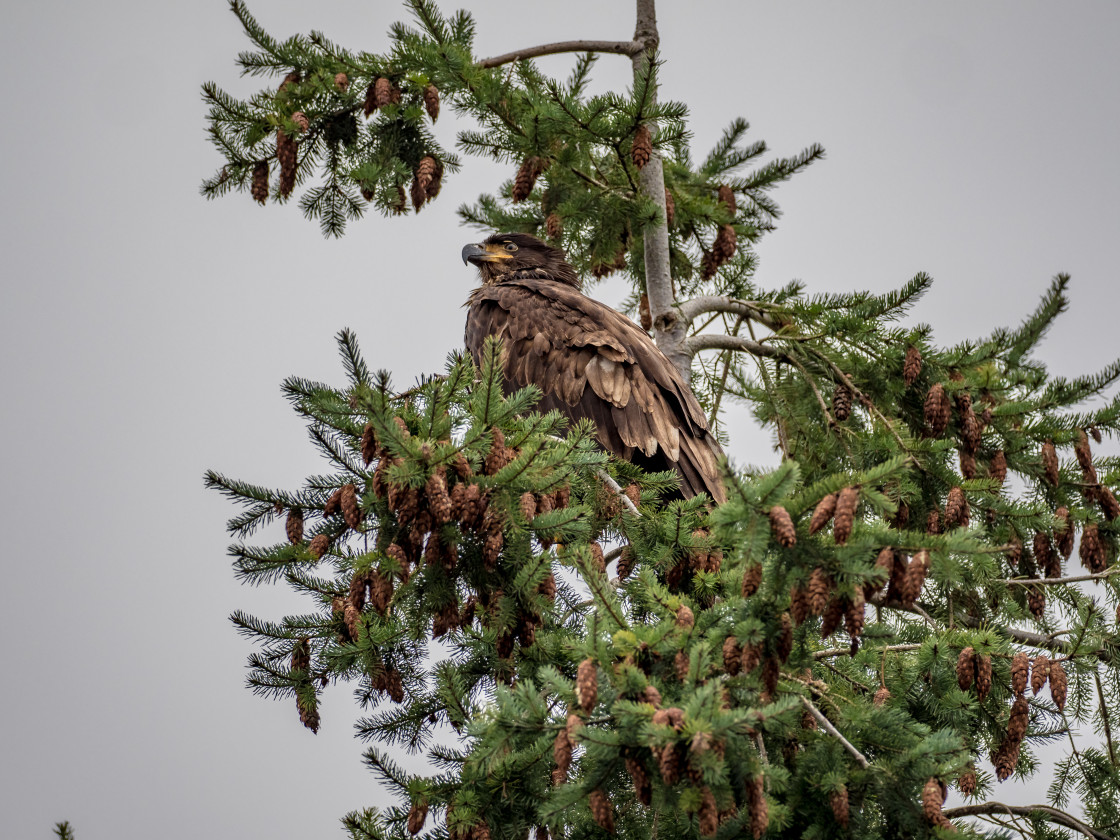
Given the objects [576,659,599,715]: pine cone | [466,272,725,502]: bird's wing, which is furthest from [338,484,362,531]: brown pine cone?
[466,272,725,502]: bird's wing

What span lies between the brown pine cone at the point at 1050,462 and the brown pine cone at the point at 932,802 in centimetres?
271

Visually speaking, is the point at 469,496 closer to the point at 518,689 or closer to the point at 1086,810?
the point at 518,689

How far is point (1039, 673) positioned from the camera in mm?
3289

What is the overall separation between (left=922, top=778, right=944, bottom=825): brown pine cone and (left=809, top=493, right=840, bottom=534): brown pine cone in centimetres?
92

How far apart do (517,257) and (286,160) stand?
6.38 ft

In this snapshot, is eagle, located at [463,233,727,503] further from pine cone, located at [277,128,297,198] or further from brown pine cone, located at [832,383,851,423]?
pine cone, located at [277,128,297,198]

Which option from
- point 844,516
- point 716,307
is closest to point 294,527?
point 844,516

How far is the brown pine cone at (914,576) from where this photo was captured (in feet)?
8.23

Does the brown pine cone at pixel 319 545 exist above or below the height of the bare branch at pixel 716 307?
below

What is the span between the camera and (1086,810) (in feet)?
16.0

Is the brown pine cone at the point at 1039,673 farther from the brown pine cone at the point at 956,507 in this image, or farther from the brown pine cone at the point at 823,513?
the brown pine cone at the point at 823,513

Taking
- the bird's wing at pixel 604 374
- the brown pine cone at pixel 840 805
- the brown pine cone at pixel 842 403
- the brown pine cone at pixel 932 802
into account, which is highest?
the bird's wing at pixel 604 374

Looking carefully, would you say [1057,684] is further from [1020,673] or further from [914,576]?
[914,576]

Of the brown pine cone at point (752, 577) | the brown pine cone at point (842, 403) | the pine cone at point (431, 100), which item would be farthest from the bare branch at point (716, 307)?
the brown pine cone at point (752, 577)
